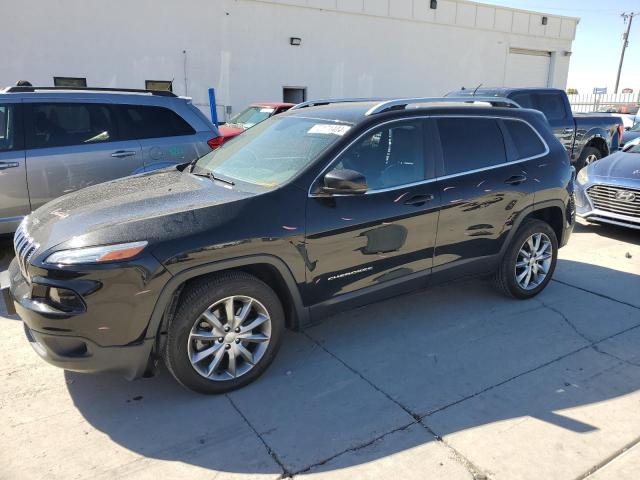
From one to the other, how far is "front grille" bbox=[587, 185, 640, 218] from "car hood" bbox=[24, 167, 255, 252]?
5.59 metres

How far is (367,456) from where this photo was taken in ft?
8.64

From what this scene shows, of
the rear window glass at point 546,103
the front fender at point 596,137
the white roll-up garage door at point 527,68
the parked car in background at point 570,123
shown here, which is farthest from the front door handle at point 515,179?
the white roll-up garage door at point 527,68

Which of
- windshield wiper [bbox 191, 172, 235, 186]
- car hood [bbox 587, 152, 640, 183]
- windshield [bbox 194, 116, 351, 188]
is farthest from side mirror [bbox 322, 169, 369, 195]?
car hood [bbox 587, 152, 640, 183]

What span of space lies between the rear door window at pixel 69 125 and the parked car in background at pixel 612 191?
628 centimetres

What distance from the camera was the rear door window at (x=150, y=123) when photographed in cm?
562

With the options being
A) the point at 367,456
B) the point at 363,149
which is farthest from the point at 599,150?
the point at 367,456

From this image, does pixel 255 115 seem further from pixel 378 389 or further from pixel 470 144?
pixel 378 389

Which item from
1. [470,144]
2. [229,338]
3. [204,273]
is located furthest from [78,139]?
[470,144]

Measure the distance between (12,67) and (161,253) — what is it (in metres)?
11.7

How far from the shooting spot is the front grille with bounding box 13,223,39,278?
284 centimetres

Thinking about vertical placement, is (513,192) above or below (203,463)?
above

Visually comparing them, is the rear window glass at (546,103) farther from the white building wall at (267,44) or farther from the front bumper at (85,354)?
the front bumper at (85,354)

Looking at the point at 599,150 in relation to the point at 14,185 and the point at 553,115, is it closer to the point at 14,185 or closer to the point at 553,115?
the point at 553,115

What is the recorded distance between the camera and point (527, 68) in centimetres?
2186
